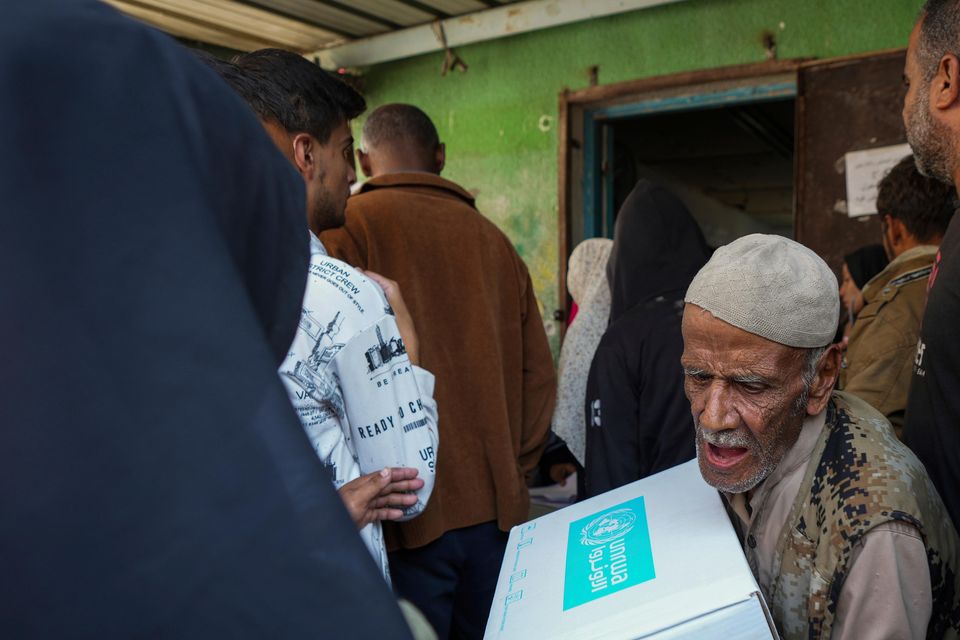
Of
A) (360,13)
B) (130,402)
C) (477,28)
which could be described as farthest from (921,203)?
(360,13)

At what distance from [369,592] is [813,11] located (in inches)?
169

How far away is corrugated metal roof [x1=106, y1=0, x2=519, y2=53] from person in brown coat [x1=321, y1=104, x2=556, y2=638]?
2.64 metres

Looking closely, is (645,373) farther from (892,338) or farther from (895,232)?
(895,232)

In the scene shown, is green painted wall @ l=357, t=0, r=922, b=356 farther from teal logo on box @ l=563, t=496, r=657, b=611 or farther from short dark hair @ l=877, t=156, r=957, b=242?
teal logo on box @ l=563, t=496, r=657, b=611

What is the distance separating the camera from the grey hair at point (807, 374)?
1348 millimetres

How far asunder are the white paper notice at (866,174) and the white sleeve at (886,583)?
3.11 meters

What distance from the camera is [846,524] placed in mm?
1170

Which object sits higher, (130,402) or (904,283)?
(130,402)

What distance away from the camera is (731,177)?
1003cm

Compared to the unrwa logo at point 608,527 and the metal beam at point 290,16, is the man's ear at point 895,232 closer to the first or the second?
the unrwa logo at point 608,527

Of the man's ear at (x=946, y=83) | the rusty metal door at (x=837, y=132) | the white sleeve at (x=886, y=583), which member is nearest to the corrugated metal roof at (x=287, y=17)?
the rusty metal door at (x=837, y=132)

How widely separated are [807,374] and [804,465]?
16 cm

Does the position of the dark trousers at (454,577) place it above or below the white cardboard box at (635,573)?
below

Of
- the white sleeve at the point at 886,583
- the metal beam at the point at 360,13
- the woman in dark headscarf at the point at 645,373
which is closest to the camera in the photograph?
the white sleeve at the point at 886,583
